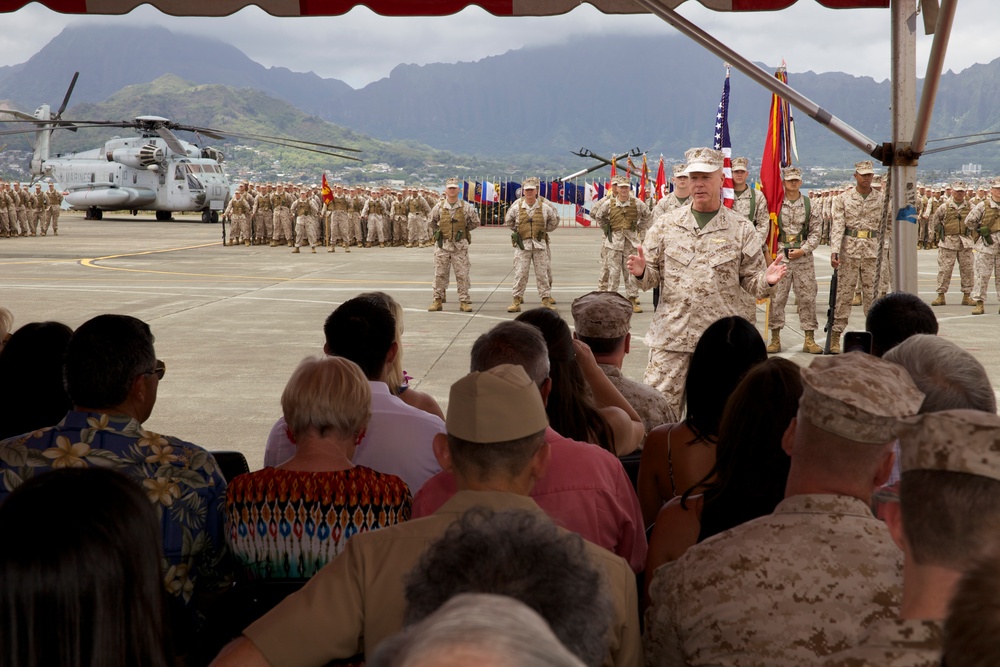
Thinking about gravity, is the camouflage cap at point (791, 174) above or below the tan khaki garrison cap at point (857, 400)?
above

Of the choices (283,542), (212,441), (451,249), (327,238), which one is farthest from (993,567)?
(327,238)

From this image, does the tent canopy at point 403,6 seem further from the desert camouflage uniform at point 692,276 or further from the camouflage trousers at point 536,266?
the camouflage trousers at point 536,266

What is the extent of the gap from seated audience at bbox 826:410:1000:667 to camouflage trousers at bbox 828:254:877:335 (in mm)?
9401

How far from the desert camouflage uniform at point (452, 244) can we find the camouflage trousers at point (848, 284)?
5.41 m

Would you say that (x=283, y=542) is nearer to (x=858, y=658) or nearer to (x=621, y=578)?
(x=621, y=578)

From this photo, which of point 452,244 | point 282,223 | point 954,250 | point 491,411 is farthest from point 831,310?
point 282,223

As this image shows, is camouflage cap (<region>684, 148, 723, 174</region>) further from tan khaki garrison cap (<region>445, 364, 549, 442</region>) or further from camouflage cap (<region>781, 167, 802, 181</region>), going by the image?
camouflage cap (<region>781, 167, 802, 181</region>)

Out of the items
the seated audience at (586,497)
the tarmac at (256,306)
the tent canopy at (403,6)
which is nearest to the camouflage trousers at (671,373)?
the tent canopy at (403,6)

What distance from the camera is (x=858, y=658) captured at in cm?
132

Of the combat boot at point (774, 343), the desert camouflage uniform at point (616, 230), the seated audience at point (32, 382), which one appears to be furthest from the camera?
the desert camouflage uniform at point (616, 230)

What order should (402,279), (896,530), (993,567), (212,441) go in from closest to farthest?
(993,567), (896,530), (212,441), (402,279)

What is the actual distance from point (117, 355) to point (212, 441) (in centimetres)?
397

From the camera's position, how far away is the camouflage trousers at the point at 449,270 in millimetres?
14445

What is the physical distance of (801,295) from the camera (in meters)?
11.5
